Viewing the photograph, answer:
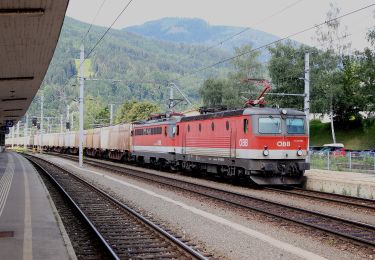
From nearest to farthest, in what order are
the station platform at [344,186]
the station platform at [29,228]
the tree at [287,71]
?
the station platform at [29,228], the station platform at [344,186], the tree at [287,71]

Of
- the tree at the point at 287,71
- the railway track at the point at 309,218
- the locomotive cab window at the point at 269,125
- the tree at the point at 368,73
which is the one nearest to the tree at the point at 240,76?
the tree at the point at 287,71

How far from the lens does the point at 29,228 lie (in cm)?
1043

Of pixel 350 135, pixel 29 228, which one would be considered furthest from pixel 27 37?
pixel 350 135

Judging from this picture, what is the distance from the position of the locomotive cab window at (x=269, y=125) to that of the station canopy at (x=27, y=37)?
8.22 m

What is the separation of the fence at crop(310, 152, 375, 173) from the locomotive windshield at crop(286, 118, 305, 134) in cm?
480

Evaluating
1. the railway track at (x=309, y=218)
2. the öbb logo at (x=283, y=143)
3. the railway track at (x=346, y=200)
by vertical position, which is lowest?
the railway track at (x=309, y=218)

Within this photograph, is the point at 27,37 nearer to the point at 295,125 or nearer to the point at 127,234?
the point at 127,234

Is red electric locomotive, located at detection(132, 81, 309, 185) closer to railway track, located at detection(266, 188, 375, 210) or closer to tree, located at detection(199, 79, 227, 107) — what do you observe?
railway track, located at detection(266, 188, 375, 210)

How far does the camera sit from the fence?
23594 mm

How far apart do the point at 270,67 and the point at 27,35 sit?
48.7m

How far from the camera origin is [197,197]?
17.3m

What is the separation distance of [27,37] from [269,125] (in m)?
9.73

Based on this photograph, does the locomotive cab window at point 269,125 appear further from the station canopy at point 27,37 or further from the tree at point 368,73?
the tree at point 368,73

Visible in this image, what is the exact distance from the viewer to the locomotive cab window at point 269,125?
19547 mm
